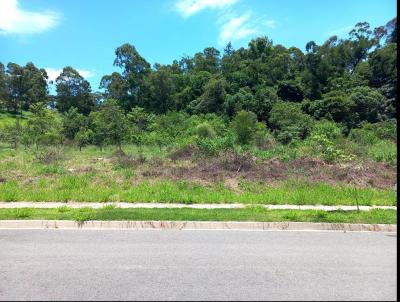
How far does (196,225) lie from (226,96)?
59.8 meters

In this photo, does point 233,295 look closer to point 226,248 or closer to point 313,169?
point 226,248

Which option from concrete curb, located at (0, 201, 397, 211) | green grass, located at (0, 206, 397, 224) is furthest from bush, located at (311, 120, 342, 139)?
green grass, located at (0, 206, 397, 224)

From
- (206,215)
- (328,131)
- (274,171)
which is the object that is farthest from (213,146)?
(328,131)

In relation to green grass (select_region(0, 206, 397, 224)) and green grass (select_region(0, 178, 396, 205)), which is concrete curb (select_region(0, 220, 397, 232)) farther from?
green grass (select_region(0, 178, 396, 205))

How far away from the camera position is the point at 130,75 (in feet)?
274

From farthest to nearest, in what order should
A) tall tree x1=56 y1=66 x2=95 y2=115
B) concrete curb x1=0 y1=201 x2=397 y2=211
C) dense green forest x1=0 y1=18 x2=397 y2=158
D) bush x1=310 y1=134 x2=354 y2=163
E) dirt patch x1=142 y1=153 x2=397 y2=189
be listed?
1. tall tree x1=56 y1=66 x2=95 y2=115
2. dense green forest x1=0 y1=18 x2=397 y2=158
3. bush x1=310 y1=134 x2=354 y2=163
4. dirt patch x1=142 y1=153 x2=397 y2=189
5. concrete curb x1=0 y1=201 x2=397 y2=211

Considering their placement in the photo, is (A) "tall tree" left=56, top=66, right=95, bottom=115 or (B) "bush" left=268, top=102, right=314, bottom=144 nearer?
(B) "bush" left=268, top=102, right=314, bottom=144

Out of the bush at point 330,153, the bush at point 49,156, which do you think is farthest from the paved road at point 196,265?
the bush at point 49,156

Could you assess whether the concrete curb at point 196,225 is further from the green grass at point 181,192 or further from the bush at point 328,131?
the bush at point 328,131

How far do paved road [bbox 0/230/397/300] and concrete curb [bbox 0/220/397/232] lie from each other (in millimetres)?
658

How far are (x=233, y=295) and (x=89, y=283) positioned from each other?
2.01 metres

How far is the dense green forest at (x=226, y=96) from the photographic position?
46.6 meters

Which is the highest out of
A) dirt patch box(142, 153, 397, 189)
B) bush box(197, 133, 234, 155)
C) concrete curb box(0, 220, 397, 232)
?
bush box(197, 133, 234, 155)

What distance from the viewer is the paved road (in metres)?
5.32
